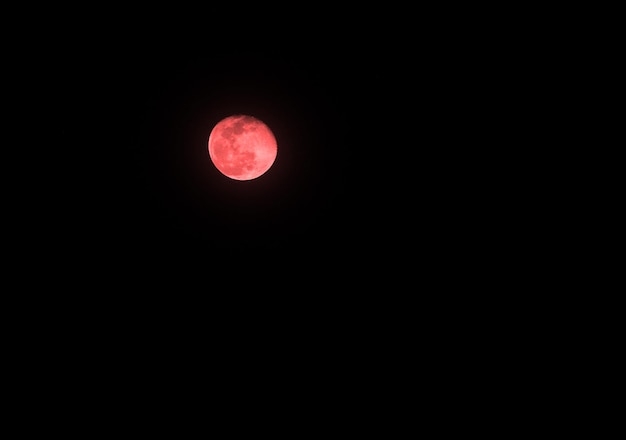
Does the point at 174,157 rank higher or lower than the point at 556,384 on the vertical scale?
higher

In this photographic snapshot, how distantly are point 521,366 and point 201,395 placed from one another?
8.03ft

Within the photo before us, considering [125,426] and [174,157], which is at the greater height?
[174,157]

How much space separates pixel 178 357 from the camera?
3330 millimetres

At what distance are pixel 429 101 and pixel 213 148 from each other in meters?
1.46

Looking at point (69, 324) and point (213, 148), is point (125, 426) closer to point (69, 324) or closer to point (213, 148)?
point (69, 324)

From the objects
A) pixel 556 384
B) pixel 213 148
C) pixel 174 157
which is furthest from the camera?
pixel 556 384

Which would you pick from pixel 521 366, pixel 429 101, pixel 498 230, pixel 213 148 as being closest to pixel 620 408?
pixel 521 366

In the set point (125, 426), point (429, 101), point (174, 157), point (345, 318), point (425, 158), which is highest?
point (429, 101)

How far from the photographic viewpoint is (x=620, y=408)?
10.2 feet

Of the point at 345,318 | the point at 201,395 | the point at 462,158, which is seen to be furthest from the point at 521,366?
the point at 201,395

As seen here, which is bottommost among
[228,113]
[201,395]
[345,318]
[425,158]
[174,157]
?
[201,395]

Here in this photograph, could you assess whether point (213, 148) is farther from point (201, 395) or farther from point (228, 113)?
point (201, 395)

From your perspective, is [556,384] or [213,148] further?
[556,384]

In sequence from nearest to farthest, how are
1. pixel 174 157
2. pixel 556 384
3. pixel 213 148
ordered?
1. pixel 213 148
2. pixel 174 157
3. pixel 556 384
